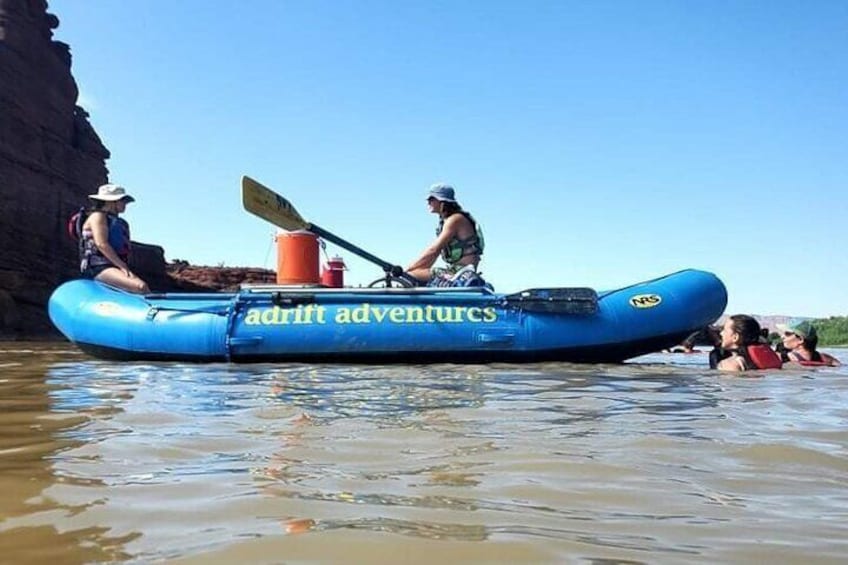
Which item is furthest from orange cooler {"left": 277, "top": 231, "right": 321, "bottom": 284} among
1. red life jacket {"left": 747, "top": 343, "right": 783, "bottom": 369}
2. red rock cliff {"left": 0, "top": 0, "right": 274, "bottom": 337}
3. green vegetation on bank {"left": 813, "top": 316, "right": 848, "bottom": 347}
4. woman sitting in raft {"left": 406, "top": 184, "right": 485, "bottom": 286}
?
green vegetation on bank {"left": 813, "top": 316, "right": 848, "bottom": 347}

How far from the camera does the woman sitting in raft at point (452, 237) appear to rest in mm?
7270

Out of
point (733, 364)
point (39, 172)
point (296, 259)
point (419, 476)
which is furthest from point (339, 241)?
point (39, 172)

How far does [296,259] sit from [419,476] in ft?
18.0

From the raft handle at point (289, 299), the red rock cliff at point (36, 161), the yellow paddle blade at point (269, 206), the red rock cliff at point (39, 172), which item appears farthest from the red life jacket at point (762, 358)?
the red rock cliff at point (36, 161)

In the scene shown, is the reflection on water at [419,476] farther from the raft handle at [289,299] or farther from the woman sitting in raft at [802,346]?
the woman sitting in raft at [802,346]

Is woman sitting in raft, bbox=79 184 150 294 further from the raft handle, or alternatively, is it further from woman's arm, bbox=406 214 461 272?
woman's arm, bbox=406 214 461 272

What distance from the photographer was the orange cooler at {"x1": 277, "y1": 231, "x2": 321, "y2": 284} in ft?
24.1

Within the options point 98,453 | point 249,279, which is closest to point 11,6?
Result: point 249,279

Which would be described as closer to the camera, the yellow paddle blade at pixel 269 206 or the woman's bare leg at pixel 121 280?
the woman's bare leg at pixel 121 280

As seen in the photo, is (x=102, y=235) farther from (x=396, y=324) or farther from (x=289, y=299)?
(x=396, y=324)

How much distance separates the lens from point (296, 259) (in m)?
7.38

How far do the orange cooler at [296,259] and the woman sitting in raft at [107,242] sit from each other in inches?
48.5

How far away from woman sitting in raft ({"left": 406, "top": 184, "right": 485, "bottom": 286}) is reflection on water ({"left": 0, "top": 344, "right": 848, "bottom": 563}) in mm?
3302

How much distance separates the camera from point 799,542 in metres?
1.54
